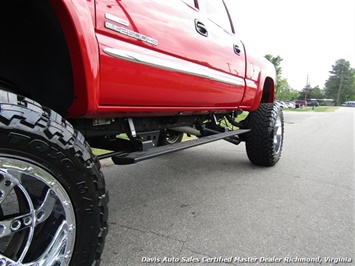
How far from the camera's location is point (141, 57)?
1.99 m

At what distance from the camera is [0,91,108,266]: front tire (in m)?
1.20

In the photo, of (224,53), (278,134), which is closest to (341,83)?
(278,134)

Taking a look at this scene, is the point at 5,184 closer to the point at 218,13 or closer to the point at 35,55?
the point at 35,55

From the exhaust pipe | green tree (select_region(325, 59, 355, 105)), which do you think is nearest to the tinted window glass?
the exhaust pipe

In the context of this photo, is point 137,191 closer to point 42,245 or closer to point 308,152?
point 42,245

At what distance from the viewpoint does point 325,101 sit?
4264 inches

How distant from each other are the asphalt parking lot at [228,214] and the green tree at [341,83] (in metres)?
124

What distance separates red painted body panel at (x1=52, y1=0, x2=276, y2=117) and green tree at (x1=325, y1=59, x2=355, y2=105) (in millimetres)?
125334

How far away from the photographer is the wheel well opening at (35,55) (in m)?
1.74

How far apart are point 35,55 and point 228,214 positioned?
2145mm

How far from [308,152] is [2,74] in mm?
5860

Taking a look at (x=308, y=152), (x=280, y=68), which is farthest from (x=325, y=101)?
(x=308, y=152)

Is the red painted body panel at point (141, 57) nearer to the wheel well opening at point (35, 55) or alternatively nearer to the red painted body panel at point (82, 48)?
the red painted body panel at point (82, 48)

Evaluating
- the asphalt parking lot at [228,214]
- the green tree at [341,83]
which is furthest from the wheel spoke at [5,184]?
the green tree at [341,83]
